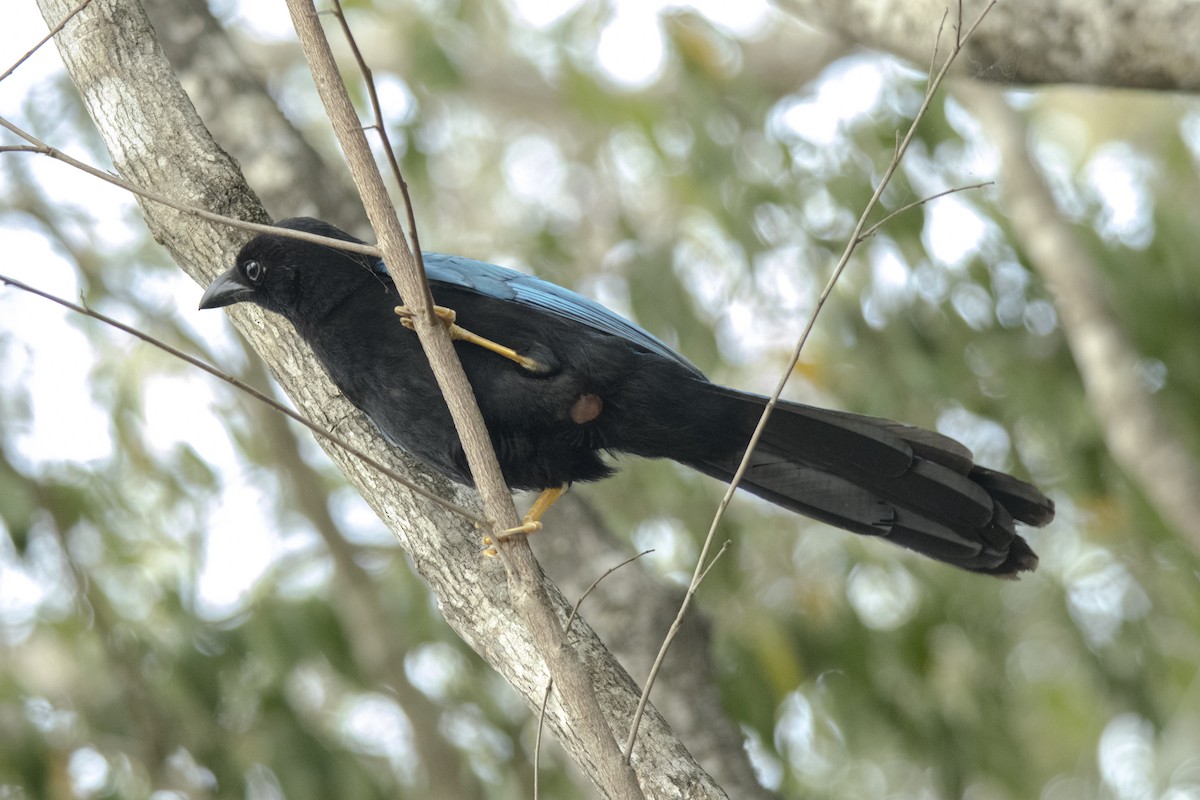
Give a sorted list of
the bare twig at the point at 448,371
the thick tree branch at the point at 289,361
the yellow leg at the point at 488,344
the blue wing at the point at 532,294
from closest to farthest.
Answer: the bare twig at the point at 448,371 < the thick tree branch at the point at 289,361 < the yellow leg at the point at 488,344 < the blue wing at the point at 532,294

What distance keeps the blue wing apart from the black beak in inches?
15.4

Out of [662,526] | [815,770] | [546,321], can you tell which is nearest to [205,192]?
[546,321]

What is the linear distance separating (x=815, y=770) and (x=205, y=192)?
17.9ft

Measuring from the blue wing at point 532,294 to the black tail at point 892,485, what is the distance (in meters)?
0.27

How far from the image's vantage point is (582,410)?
10.7 feet

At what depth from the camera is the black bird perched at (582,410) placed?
312 centimetres

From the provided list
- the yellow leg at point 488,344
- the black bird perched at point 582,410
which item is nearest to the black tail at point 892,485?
the black bird perched at point 582,410

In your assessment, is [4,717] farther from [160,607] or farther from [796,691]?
[796,691]

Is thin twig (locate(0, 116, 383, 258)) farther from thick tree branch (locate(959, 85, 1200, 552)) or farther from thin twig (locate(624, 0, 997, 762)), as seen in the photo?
thick tree branch (locate(959, 85, 1200, 552))

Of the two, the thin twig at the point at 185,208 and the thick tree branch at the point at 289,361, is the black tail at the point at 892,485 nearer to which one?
the thick tree branch at the point at 289,361

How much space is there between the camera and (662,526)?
230 inches

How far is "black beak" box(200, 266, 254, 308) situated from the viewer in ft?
10.2

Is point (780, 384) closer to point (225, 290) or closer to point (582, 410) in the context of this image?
point (582, 410)

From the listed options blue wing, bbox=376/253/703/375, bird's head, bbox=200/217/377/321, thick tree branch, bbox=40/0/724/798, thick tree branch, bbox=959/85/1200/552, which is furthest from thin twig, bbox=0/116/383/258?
thick tree branch, bbox=959/85/1200/552
